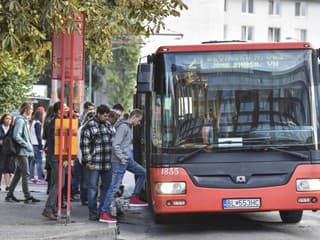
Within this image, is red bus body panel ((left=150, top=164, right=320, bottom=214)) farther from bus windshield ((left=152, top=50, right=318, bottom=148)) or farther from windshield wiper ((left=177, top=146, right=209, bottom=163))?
bus windshield ((left=152, top=50, right=318, bottom=148))

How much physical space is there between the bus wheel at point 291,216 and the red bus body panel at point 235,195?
1259mm

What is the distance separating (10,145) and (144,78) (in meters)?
3.98

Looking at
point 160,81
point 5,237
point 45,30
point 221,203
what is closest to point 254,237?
point 221,203

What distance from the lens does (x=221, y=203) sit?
410 inches

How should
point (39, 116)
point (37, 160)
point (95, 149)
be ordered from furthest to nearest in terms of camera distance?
point (37, 160) < point (39, 116) < point (95, 149)

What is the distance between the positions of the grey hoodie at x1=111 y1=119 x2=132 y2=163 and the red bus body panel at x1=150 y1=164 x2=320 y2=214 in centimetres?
115

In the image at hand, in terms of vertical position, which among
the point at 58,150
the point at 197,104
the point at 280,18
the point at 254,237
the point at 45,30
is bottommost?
the point at 254,237

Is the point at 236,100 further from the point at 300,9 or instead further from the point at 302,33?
the point at 302,33

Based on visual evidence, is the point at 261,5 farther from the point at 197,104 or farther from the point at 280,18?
the point at 197,104

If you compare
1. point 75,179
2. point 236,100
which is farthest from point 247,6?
point 236,100

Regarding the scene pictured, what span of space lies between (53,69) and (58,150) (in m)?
1.23

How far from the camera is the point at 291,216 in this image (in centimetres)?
1189

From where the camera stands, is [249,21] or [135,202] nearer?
[135,202]

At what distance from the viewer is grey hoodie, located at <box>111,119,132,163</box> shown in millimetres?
11484
